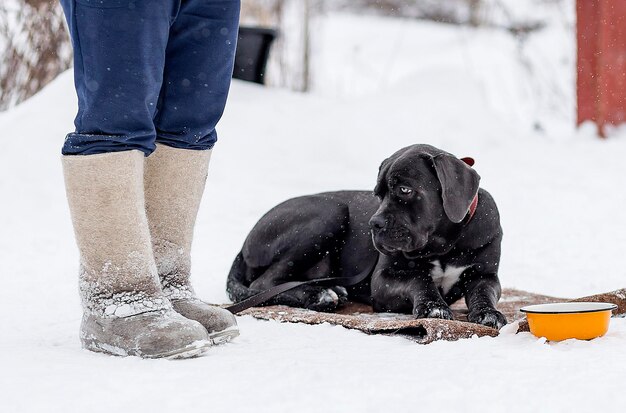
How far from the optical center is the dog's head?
276 centimetres

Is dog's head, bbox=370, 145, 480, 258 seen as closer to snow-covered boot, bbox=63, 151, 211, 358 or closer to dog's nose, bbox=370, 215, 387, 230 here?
dog's nose, bbox=370, 215, 387, 230

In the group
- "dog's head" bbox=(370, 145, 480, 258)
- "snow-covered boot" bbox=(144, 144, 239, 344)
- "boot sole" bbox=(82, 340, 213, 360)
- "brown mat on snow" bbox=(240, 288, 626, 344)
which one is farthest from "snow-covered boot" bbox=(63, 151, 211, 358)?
"dog's head" bbox=(370, 145, 480, 258)

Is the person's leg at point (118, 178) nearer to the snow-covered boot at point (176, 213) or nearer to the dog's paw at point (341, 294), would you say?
the snow-covered boot at point (176, 213)

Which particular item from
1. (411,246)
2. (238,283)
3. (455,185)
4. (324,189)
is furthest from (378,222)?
(324,189)

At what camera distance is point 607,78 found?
680 centimetres

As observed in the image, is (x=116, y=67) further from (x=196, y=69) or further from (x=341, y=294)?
(x=341, y=294)

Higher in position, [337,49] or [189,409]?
[337,49]

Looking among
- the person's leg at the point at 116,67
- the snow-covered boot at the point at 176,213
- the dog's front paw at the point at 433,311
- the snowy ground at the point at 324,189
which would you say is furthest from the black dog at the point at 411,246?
the person's leg at the point at 116,67

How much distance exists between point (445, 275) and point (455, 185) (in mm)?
381

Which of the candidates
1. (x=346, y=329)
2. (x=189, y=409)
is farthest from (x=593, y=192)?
(x=189, y=409)

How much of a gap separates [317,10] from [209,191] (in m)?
4.13

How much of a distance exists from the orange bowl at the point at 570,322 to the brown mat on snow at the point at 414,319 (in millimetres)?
163

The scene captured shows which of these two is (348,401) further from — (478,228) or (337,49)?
(337,49)

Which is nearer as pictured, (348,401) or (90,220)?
(348,401)
